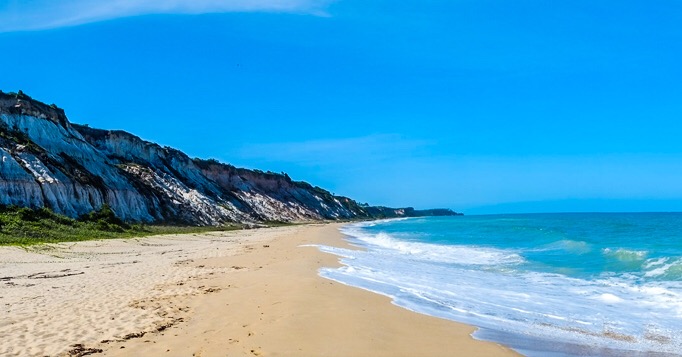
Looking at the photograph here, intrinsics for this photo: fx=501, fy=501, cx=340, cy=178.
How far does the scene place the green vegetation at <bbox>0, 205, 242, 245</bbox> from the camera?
23825mm

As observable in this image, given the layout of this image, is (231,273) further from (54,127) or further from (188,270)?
(54,127)

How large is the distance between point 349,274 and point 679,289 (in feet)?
28.4

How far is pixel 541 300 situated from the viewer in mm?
11344

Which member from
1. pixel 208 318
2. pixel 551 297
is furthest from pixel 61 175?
pixel 551 297

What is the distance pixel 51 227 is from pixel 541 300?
88.3 feet

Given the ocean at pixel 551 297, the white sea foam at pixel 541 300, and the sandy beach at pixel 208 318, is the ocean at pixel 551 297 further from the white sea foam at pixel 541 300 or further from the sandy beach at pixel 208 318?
the sandy beach at pixel 208 318

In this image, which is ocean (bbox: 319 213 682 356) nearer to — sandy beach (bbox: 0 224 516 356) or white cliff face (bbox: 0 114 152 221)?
sandy beach (bbox: 0 224 516 356)

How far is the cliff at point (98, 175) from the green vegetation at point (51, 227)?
2688 millimetres

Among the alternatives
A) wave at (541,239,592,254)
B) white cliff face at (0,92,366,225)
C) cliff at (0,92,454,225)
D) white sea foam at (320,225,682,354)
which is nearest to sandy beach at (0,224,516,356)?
white sea foam at (320,225,682,354)

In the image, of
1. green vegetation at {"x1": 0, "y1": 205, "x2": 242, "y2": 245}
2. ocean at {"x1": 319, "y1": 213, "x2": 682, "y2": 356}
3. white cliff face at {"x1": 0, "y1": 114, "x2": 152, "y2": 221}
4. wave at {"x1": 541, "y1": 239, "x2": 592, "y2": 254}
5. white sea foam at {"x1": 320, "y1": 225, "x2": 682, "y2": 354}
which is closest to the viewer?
ocean at {"x1": 319, "y1": 213, "x2": 682, "y2": 356}

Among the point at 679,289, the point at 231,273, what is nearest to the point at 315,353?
the point at 231,273

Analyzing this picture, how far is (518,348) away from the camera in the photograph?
23.1 ft

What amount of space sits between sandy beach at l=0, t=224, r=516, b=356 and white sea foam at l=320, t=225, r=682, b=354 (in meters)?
1.03

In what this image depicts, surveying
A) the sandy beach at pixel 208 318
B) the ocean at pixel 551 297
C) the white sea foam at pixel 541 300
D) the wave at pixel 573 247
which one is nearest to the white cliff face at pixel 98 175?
the sandy beach at pixel 208 318
